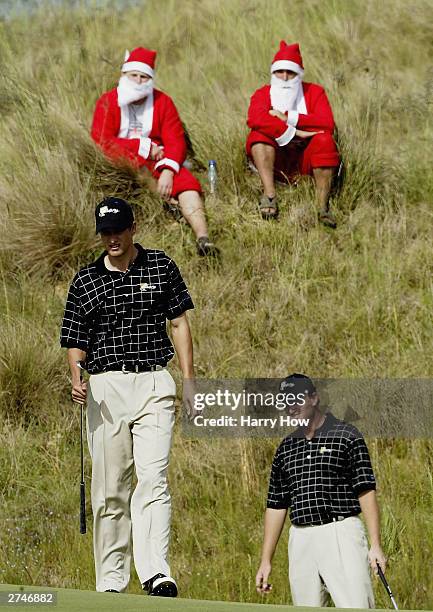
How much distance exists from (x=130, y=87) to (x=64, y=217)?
48.7 inches

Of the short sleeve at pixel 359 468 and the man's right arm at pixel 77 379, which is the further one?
the man's right arm at pixel 77 379

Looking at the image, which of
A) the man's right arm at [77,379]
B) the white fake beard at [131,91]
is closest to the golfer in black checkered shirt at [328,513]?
the man's right arm at [77,379]

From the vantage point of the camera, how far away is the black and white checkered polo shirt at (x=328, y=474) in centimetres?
657

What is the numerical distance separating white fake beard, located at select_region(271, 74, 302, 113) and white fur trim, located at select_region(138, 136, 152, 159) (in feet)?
3.61

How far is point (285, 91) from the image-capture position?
11.3 m

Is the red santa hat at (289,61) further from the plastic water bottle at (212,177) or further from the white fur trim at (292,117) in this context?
the plastic water bottle at (212,177)

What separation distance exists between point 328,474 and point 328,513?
0.63ft

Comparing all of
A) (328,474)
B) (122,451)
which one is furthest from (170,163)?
(328,474)

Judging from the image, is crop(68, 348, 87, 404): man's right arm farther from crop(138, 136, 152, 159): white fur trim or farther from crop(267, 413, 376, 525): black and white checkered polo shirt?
crop(138, 136, 152, 159): white fur trim

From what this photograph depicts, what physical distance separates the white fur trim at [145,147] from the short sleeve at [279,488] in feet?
16.3

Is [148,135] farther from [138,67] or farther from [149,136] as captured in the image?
[138,67]

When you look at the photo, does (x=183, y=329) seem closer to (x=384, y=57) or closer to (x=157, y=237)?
(x=157, y=237)

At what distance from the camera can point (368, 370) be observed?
10062 mm

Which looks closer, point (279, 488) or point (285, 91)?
point (279, 488)
